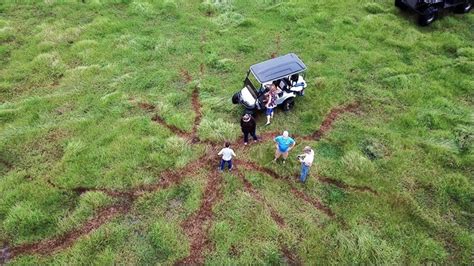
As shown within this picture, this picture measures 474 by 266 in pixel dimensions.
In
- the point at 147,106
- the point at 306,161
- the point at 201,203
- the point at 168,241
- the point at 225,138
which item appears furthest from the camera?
the point at 147,106

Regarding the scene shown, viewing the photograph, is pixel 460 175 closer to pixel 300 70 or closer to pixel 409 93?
pixel 409 93

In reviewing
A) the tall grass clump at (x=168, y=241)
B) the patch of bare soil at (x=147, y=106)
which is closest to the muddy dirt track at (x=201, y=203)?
the tall grass clump at (x=168, y=241)

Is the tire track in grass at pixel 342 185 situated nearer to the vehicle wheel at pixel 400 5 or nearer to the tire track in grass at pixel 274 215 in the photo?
the tire track in grass at pixel 274 215

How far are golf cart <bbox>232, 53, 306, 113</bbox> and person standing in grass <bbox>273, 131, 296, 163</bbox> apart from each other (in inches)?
92.0

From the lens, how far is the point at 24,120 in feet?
48.0

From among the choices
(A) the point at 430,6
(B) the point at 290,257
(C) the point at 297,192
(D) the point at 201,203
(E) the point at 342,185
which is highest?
(A) the point at 430,6

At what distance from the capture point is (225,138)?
1368cm

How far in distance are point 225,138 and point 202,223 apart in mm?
3588

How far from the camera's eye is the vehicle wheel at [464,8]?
19.7 metres

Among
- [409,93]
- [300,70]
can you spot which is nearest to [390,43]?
[409,93]

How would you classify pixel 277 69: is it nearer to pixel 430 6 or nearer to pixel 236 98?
pixel 236 98

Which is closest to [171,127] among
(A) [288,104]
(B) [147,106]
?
(B) [147,106]

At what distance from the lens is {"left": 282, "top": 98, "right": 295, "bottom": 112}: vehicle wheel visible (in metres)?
14.6

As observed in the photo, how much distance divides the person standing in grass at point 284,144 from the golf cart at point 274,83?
7.66 ft
